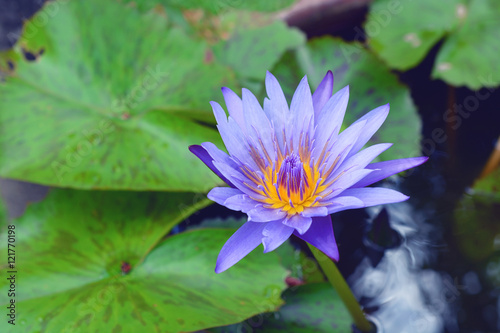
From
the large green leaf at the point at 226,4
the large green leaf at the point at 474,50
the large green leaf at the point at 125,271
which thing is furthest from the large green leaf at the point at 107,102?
the large green leaf at the point at 474,50

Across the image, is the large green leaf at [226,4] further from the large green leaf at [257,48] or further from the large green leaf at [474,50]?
the large green leaf at [474,50]

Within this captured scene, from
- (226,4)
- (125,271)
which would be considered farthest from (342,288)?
(226,4)

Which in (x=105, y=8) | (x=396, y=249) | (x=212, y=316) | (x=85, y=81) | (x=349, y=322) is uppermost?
(x=105, y=8)

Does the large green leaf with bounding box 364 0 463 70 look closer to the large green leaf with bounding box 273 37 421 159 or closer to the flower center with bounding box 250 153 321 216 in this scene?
the large green leaf with bounding box 273 37 421 159

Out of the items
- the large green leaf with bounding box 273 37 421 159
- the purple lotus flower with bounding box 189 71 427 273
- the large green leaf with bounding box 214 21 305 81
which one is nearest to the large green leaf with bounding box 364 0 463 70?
the large green leaf with bounding box 273 37 421 159

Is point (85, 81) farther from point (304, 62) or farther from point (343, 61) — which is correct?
point (343, 61)

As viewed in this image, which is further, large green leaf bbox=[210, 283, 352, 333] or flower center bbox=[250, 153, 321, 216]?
large green leaf bbox=[210, 283, 352, 333]

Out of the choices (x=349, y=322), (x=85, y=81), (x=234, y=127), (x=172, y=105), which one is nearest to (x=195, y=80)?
(x=172, y=105)
